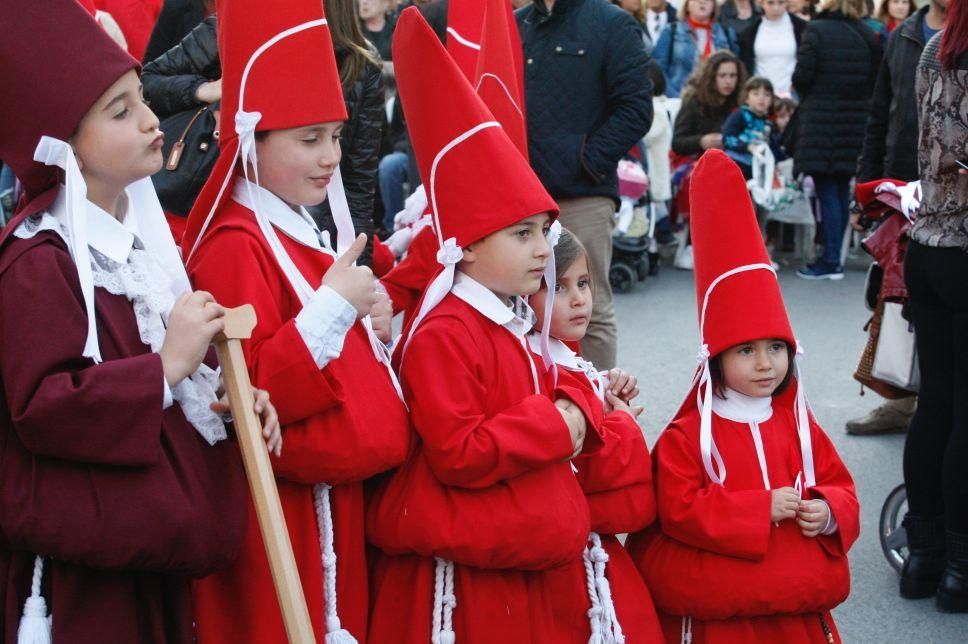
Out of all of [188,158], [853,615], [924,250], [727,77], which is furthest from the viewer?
[727,77]

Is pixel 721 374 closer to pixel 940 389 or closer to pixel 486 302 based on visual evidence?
pixel 486 302

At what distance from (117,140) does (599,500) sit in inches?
57.4

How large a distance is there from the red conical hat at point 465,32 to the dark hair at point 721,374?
1444 millimetres

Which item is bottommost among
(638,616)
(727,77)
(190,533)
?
(727,77)

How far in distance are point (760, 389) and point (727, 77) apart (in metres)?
6.63

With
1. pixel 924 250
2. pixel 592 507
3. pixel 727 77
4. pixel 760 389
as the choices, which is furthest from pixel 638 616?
pixel 727 77

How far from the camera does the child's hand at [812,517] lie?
311cm

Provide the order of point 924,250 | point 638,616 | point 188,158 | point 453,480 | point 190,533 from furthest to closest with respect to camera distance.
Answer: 1. point 924,250
2. point 188,158
3. point 638,616
4. point 453,480
5. point 190,533

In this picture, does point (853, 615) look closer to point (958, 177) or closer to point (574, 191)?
point (958, 177)

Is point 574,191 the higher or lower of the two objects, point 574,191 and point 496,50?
the lower

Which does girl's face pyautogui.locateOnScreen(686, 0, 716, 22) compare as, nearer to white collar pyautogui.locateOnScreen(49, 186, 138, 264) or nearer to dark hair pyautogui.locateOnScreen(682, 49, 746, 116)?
dark hair pyautogui.locateOnScreen(682, 49, 746, 116)

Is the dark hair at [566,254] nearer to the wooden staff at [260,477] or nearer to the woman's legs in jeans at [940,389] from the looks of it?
the wooden staff at [260,477]

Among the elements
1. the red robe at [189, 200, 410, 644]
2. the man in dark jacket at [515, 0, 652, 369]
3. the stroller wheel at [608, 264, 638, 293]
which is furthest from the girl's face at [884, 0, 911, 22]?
the red robe at [189, 200, 410, 644]

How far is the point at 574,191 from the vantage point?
5148 mm
